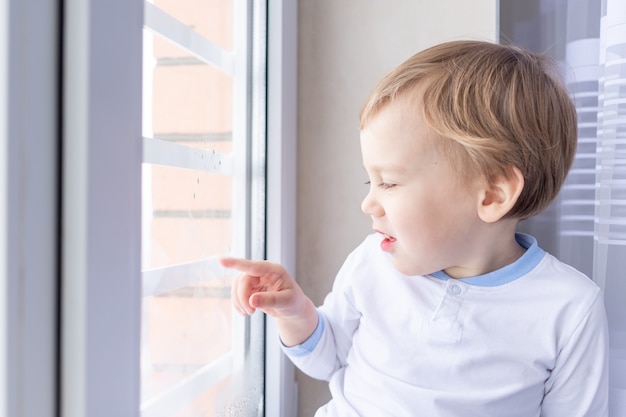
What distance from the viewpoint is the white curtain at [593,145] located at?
1054 millimetres

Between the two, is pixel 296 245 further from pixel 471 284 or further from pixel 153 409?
pixel 153 409

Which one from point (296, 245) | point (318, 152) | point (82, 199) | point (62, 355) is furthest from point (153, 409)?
point (318, 152)

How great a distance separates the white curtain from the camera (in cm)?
105

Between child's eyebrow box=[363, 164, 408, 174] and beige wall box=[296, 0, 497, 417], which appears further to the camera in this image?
beige wall box=[296, 0, 497, 417]

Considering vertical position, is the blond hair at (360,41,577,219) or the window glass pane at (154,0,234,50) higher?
the window glass pane at (154,0,234,50)

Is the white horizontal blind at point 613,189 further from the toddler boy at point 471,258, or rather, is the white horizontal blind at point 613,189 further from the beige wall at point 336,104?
the beige wall at point 336,104

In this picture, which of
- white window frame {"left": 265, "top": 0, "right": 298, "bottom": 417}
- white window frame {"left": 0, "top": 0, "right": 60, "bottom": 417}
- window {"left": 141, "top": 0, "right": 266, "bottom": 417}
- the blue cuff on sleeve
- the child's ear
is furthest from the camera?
white window frame {"left": 265, "top": 0, "right": 298, "bottom": 417}

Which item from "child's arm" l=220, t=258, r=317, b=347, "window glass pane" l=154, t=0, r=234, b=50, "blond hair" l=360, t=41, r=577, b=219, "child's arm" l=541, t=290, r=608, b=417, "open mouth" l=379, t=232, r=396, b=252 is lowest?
"child's arm" l=541, t=290, r=608, b=417

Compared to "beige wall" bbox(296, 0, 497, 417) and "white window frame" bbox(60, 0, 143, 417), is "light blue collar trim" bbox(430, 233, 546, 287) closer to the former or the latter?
"beige wall" bbox(296, 0, 497, 417)

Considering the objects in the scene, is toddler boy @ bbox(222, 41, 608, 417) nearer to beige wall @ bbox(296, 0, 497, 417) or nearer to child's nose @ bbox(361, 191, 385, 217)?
child's nose @ bbox(361, 191, 385, 217)

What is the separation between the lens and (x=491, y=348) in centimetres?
91

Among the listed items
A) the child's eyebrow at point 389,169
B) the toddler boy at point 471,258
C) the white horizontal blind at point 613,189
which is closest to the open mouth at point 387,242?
the toddler boy at point 471,258

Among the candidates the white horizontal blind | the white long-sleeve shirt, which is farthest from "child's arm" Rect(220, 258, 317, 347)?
the white horizontal blind

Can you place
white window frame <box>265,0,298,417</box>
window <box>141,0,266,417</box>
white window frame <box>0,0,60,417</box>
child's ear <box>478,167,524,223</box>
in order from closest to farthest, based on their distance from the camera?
white window frame <box>0,0,60,417</box> → window <box>141,0,266,417</box> → child's ear <box>478,167,524,223</box> → white window frame <box>265,0,298,417</box>
